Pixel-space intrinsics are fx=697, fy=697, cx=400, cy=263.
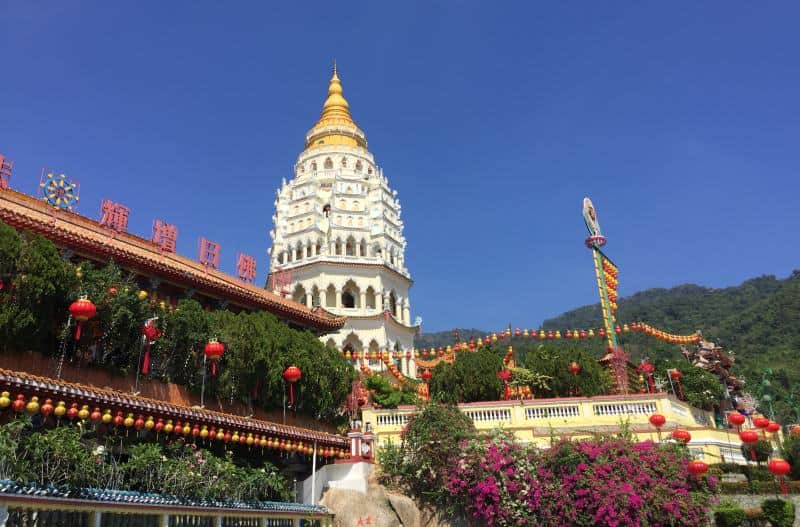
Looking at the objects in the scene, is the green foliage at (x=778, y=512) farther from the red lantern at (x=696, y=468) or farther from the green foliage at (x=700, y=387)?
the green foliage at (x=700, y=387)

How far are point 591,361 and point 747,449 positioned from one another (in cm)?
818

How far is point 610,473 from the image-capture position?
708 inches

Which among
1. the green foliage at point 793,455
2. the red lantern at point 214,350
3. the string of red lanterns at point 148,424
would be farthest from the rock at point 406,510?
the green foliage at point 793,455

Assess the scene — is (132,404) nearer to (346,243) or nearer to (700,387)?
(700,387)

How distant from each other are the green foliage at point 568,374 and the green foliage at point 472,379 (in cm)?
202

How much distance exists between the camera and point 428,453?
20.3m

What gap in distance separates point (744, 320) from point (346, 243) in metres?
70.9

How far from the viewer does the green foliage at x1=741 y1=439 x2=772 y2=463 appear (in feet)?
78.4

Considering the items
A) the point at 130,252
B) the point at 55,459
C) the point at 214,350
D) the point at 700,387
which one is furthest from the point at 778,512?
the point at 130,252

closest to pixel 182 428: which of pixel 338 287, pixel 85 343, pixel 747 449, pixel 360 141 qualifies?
pixel 85 343

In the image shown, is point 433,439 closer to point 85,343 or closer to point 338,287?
point 85,343

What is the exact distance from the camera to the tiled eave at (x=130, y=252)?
17.4 meters

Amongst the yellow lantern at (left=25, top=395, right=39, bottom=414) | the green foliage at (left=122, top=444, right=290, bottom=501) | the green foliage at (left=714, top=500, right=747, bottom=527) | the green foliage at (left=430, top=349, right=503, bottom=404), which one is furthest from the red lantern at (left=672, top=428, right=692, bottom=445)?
the yellow lantern at (left=25, top=395, right=39, bottom=414)

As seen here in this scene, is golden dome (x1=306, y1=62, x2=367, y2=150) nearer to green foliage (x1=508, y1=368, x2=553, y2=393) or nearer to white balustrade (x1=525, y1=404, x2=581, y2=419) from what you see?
green foliage (x1=508, y1=368, x2=553, y2=393)
